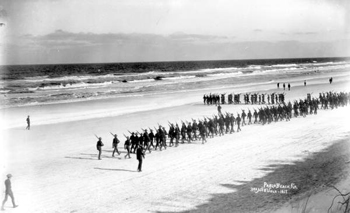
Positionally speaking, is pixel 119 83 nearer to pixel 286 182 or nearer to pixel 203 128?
pixel 203 128

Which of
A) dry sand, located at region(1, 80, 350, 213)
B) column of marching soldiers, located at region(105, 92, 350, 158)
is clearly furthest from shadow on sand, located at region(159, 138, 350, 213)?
column of marching soldiers, located at region(105, 92, 350, 158)

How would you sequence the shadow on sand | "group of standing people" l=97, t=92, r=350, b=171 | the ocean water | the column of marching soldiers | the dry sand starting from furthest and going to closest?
the ocean water, the column of marching soldiers, "group of standing people" l=97, t=92, r=350, b=171, the dry sand, the shadow on sand

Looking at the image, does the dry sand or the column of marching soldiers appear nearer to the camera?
the dry sand

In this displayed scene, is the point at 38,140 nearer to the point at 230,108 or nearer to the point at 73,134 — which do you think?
the point at 73,134

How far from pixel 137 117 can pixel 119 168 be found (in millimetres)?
13815

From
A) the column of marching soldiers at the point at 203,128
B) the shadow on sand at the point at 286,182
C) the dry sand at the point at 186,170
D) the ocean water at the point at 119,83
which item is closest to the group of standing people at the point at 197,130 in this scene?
the column of marching soldiers at the point at 203,128

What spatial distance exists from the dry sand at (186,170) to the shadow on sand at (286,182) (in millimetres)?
29

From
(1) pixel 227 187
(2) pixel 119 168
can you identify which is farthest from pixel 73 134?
(1) pixel 227 187

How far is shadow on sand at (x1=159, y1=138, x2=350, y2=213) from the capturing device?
1104 centimetres

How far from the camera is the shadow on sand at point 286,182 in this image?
11039mm

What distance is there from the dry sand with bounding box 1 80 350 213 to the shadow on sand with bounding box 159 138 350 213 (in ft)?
0.10

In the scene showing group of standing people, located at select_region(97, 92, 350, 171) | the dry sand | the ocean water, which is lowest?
the dry sand

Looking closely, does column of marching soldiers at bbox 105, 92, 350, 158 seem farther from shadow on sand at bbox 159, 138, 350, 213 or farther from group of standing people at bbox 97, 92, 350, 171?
shadow on sand at bbox 159, 138, 350, 213

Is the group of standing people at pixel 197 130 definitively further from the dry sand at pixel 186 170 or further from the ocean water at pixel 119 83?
the ocean water at pixel 119 83
